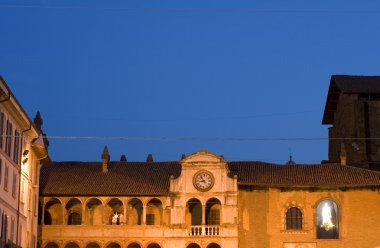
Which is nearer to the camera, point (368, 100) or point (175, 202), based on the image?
point (175, 202)

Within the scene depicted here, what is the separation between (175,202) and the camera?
245ft

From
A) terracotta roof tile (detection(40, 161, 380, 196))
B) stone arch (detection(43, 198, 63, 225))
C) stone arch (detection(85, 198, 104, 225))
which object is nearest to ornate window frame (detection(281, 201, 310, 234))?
terracotta roof tile (detection(40, 161, 380, 196))

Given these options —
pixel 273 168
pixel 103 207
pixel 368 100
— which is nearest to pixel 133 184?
pixel 103 207

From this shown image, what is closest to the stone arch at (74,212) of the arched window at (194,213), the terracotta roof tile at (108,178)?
the terracotta roof tile at (108,178)

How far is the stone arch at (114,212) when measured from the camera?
76.4m

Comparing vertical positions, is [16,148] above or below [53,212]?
above

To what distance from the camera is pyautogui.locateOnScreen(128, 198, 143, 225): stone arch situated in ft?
251

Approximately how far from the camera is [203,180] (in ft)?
246

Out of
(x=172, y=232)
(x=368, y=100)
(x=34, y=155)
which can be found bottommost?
(x=172, y=232)

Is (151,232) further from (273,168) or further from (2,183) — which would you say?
(2,183)

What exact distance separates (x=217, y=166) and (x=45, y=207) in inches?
632

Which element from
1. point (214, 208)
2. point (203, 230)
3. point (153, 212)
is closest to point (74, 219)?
point (153, 212)

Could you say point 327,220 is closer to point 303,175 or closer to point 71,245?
point 303,175

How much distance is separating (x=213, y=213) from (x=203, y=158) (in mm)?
5154
